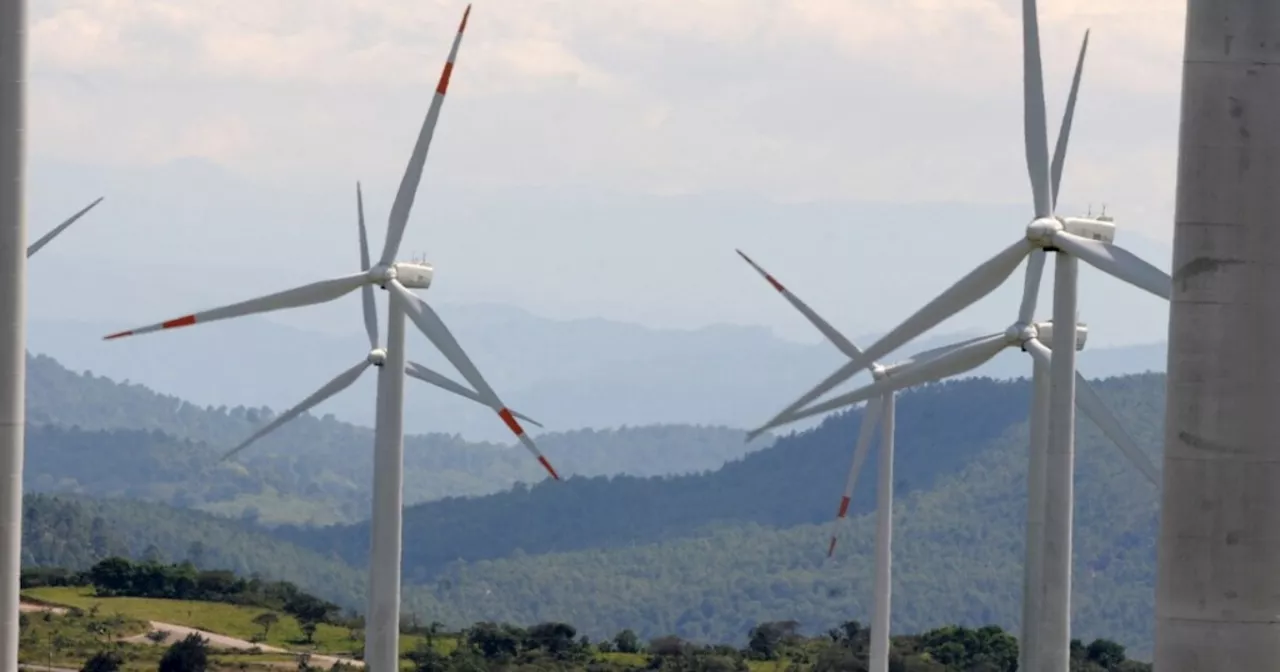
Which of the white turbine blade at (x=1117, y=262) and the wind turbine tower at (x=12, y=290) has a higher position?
the white turbine blade at (x=1117, y=262)

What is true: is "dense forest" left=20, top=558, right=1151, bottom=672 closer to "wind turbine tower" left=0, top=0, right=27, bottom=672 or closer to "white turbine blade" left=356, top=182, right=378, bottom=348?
"white turbine blade" left=356, top=182, right=378, bottom=348

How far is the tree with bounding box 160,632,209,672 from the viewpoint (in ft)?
360

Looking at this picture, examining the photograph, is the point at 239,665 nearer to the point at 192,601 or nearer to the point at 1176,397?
the point at 192,601

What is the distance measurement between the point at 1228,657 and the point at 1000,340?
1972 inches

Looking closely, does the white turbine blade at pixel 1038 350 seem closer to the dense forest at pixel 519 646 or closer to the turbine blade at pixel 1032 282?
the turbine blade at pixel 1032 282

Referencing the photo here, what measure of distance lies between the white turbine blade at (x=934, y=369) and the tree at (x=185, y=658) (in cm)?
4670

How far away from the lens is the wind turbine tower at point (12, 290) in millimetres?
25125

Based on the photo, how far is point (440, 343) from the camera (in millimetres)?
62406

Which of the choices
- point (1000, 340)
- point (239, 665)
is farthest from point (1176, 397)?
point (239, 665)

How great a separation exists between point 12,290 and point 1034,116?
34070 mm

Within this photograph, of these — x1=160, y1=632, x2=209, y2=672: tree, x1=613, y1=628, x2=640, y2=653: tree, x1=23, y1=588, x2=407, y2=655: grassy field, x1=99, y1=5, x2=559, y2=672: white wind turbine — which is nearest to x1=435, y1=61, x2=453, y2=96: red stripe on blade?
x1=99, y1=5, x2=559, y2=672: white wind turbine

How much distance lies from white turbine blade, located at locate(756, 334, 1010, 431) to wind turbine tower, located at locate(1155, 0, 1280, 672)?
140ft

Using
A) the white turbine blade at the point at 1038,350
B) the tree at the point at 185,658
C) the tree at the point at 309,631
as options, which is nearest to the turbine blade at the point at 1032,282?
the white turbine blade at the point at 1038,350

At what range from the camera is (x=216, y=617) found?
14825 centimetres
